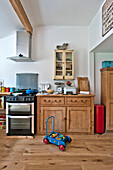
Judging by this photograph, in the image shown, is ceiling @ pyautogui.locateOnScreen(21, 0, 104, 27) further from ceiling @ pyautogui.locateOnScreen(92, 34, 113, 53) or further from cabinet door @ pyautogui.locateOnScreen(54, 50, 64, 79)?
cabinet door @ pyautogui.locateOnScreen(54, 50, 64, 79)

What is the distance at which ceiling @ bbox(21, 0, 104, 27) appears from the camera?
94.0 inches

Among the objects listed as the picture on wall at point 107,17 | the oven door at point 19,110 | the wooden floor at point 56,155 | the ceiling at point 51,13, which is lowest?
the wooden floor at point 56,155

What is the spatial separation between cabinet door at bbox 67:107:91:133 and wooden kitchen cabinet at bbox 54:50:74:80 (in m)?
0.90

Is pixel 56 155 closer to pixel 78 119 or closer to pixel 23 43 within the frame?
pixel 78 119

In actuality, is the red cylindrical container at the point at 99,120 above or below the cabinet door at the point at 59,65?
below

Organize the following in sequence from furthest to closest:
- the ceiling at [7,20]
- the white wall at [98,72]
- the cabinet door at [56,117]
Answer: the white wall at [98,72], the cabinet door at [56,117], the ceiling at [7,20]

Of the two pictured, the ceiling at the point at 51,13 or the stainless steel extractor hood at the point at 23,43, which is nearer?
the ceiling at the point at 51,13

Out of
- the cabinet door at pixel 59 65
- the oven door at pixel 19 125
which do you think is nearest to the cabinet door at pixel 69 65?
the cabinet door at pixel 59 65

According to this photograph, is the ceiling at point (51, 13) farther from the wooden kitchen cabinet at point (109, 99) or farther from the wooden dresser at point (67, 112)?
the wooden dresser at point (67, 112)

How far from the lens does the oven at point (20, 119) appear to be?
265cm

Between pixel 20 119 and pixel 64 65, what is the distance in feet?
5.72

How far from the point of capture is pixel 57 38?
3469 mm

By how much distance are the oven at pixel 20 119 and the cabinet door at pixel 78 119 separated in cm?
85

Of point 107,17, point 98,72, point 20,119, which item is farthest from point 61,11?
point 20,119
